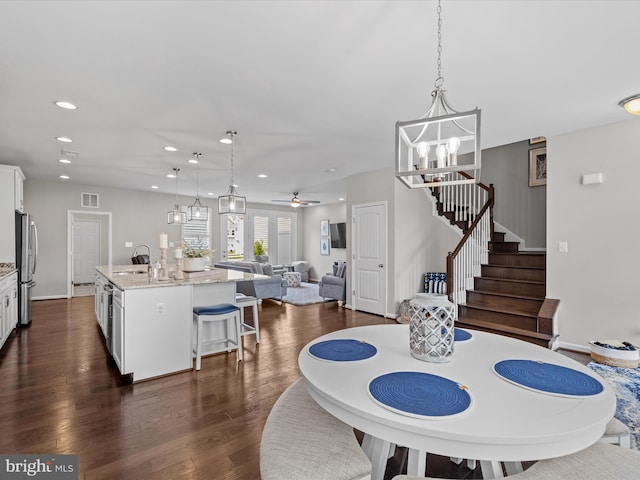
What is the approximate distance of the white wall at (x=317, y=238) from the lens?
10.1 meters

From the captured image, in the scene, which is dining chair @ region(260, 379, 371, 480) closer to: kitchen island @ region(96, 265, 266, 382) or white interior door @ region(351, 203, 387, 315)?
kitchen island @ region(96, 265, 266, 382)

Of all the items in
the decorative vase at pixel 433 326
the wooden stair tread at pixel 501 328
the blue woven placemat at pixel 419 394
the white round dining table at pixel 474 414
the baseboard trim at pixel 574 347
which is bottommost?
the baseboard trim at pixel 574 347

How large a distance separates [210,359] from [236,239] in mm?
6612

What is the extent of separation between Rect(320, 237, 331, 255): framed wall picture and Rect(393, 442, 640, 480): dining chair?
9.10 m

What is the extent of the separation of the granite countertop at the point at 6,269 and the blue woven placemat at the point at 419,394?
479cm

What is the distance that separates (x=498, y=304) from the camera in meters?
4.61

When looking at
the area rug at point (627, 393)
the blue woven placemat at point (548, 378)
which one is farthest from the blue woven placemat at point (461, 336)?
the area rug at point (627, 393)

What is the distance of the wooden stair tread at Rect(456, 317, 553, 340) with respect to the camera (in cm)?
382

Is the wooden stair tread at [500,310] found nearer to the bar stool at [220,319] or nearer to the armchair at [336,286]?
A: the armchair at [336,286]

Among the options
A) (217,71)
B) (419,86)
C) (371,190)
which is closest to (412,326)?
(419,86)

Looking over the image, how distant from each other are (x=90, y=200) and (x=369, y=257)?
6.42m

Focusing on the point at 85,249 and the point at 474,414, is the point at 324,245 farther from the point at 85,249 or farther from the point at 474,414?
the point at 474,414

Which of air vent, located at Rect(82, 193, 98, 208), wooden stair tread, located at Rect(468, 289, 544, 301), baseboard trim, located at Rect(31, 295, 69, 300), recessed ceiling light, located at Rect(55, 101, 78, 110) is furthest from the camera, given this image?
air vent, located at Rect(82, 193, 98, 208)

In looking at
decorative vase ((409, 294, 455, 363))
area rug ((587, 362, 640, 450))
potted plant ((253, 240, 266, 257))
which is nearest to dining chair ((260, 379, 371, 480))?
decorative vase ((409, 294, 455, 363))
